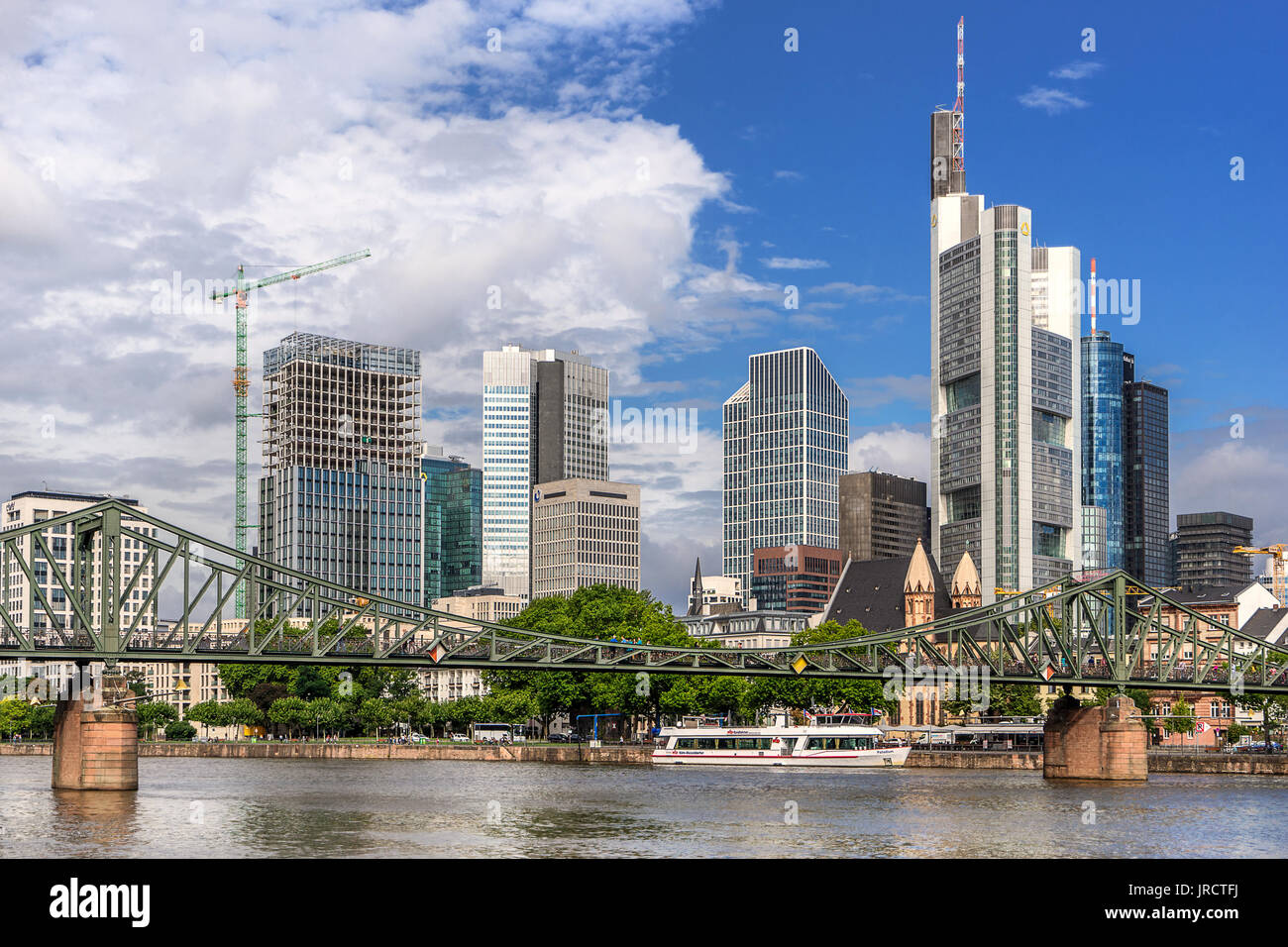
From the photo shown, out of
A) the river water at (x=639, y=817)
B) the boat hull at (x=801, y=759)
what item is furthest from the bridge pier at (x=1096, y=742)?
the boat hull at (x=801, y=759)

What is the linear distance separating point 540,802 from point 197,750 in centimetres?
10737

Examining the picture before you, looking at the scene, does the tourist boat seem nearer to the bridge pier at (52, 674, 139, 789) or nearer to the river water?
the river water

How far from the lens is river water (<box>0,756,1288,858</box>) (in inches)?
2052

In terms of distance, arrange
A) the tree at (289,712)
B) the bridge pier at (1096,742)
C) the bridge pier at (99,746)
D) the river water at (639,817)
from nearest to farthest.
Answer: the river water at (639,817) → the bridge pier at (99,746) → the bridge pier at (1096,742) → the tree at (289,712)

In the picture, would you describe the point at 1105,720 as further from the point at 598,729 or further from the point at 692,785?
the point at 598,729

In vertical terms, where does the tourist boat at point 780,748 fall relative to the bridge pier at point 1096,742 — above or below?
below

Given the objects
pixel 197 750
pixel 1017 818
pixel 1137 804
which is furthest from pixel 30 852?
pixel 197 750

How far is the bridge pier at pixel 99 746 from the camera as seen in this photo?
79312 mm

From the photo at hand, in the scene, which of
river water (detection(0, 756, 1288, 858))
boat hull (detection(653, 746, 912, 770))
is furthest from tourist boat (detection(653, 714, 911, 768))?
river water (detection(0, 756, 1288, 858))

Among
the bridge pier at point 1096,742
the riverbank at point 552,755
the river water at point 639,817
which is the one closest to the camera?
the river water at point 639,817

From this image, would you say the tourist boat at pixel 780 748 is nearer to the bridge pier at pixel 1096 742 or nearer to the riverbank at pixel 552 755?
the riverbank at pixel 552 755

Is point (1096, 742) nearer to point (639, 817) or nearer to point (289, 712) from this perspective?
point (639, 817)

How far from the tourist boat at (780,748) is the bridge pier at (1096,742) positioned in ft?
111
